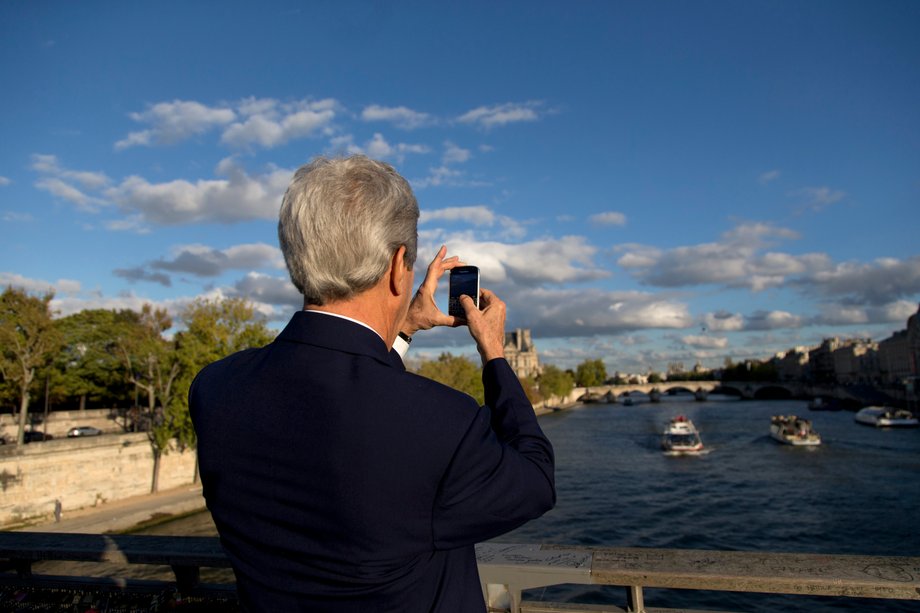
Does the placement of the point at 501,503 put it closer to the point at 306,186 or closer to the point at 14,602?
the point at 306,186

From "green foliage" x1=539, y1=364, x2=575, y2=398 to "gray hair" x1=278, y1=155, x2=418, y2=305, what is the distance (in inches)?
4133

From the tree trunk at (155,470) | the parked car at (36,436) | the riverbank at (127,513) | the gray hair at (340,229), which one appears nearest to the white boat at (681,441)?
the riverbank at (127,513)

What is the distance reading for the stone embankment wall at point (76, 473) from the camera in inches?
890

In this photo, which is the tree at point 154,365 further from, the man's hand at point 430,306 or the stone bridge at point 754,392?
the stone bridge at point 754,392

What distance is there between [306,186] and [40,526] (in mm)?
27686

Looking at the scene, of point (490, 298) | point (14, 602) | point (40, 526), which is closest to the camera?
point (490, 298)

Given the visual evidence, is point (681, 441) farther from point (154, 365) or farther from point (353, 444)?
point (353, 444)

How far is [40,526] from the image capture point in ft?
76.1

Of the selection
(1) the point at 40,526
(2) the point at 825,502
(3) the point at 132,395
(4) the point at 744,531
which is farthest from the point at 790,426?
(3) the point at 132,395

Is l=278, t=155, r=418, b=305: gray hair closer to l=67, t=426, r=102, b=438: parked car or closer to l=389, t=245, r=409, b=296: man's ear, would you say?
l=389, t=245, r=409, b=296: man's ear

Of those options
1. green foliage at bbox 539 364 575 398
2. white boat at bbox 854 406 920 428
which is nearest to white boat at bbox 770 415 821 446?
white boat at bbox 854 406 920 428

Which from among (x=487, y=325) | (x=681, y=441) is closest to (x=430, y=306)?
(x=487, y=325)

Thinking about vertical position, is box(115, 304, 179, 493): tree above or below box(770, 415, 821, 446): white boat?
above

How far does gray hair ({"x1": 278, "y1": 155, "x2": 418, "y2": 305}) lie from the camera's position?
1.34m
